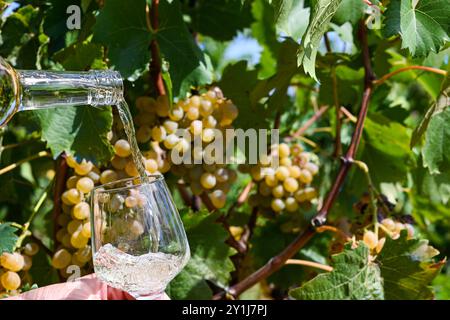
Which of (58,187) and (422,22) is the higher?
(422,22)

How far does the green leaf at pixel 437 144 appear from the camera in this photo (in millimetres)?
1260

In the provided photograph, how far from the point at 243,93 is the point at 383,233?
0.36 m

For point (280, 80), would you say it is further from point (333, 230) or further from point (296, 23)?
point (333, 230)

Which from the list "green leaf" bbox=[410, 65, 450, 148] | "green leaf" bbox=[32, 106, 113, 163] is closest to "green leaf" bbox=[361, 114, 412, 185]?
"green leaf" bbox=[410, 65, 450, 148]

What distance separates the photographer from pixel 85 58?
1.19 m

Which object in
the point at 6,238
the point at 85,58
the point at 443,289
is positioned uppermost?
the point at 85,58

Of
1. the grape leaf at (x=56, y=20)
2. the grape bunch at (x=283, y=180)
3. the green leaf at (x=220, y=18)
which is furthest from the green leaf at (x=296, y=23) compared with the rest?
the grape leaf at (x=56, y=20)

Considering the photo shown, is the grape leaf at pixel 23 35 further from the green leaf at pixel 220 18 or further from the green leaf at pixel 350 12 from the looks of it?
the green leaf at pixel 350 12

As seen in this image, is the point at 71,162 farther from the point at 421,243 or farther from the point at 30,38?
the point at 421,243

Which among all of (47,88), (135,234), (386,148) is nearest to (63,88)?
(47,88)

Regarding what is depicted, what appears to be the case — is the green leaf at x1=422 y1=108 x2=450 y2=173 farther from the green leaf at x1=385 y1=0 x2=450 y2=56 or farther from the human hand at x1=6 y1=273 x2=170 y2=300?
the human hand at x1=6 y1=273 x2=170 y2=300

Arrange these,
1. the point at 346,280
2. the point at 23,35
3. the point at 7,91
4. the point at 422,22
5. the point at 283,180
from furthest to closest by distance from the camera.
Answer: the point at 283,180 → the point at 23,35 → the point at 346,280 → the point at 422,22 → the point at 7,91

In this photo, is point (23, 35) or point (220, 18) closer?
point (23, 35)
